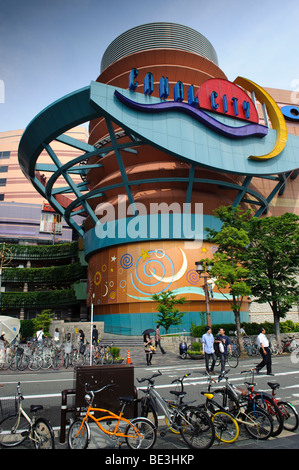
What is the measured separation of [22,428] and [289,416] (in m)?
5.00

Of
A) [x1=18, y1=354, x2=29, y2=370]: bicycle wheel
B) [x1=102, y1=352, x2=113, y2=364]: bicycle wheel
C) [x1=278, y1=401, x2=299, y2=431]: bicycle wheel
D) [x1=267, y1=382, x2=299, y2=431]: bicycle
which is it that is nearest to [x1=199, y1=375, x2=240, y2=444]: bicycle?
[x1=267, y1=382, x2=299, y2=431]: bicycle

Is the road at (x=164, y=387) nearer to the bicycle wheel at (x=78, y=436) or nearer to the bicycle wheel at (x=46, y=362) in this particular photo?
the bicycle wheel at (x=78, y=436)

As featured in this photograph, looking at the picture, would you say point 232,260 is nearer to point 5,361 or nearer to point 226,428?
point 5,361

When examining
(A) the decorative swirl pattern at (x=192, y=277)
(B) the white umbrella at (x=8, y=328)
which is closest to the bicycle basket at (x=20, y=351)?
(B) the white umbrella at (x=8, y=328)

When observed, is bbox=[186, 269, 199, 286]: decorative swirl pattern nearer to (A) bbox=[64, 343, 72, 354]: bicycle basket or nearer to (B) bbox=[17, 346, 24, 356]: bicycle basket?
(A) bbox=[64, 343, 72, 354]: bicycle basket

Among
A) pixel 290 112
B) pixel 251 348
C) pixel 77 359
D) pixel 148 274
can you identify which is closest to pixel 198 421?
pixel 77 359

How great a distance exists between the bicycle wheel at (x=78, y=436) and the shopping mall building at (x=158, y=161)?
24.2 m

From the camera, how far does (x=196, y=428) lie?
528 centimetres

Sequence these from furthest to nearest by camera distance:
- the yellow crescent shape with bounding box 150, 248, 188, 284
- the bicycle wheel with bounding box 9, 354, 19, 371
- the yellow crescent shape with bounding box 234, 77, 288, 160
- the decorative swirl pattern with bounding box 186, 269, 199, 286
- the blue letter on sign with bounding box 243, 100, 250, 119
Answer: the yellow crescent shape with bounding box 234, 77, 288, 160 < the blue letter on sign with bounding box 243, 100, 250, 119 < the decorative swirl pattern with bounding box 186, 269, 199, 286 < the yellow crescent shape with bounding box 150, 248, 188, 284 < the bicycle wheel with bounding box 9, 354, 19, 371

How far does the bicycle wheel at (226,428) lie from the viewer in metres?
5.43

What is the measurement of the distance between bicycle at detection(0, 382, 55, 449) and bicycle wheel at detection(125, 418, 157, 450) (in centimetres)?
121

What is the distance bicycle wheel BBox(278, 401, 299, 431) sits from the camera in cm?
600

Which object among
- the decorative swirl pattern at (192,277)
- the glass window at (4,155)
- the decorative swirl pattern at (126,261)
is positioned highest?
the glass window at (4,155)
